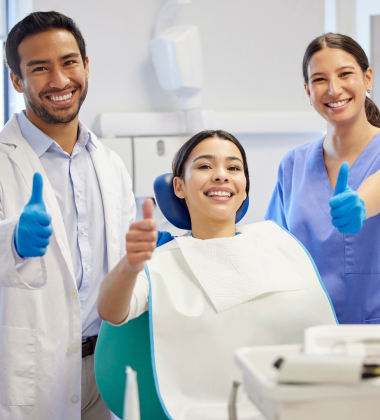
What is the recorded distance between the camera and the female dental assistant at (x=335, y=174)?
146 cm

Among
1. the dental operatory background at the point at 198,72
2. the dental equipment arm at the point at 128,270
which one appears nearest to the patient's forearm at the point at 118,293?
the dental equipment arm at the point at 128,270

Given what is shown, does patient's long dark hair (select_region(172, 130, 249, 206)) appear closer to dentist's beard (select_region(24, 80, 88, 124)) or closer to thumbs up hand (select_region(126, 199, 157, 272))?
dentist's beard (select_region(24, 80, 88, 124))

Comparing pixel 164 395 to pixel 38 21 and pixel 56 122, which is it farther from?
pixel 38 21

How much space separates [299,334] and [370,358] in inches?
21.1

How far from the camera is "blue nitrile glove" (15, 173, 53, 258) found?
104 centimetres

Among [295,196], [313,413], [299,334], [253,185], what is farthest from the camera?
[253,185]

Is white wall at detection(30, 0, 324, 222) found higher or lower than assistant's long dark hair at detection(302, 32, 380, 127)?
A: higher

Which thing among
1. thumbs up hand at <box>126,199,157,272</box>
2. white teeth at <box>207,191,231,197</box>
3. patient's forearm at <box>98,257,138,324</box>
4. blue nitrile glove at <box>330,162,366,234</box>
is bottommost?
patient's forearm at <box>98,257,138,324</box>

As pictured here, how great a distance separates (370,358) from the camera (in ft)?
2.32

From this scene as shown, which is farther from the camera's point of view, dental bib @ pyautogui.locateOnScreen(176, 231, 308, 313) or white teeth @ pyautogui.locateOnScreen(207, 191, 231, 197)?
white teeth @ pyautogui.locateOnScreen(207, 191, 231, 197)

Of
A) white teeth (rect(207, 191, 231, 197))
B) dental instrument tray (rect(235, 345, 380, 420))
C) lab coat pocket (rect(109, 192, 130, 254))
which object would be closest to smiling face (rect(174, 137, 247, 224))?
white teeth (rect(207, 191, 231, 197))

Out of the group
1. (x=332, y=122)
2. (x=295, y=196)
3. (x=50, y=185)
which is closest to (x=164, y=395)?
(x=50, y=185)

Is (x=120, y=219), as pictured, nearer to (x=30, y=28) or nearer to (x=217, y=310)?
(x=217, y=310)

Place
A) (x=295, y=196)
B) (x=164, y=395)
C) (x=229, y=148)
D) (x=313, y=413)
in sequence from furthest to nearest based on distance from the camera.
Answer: (x=295, y=196) → (x=229, y=148) → (x=164, y=395) → (x=313, y=413)
